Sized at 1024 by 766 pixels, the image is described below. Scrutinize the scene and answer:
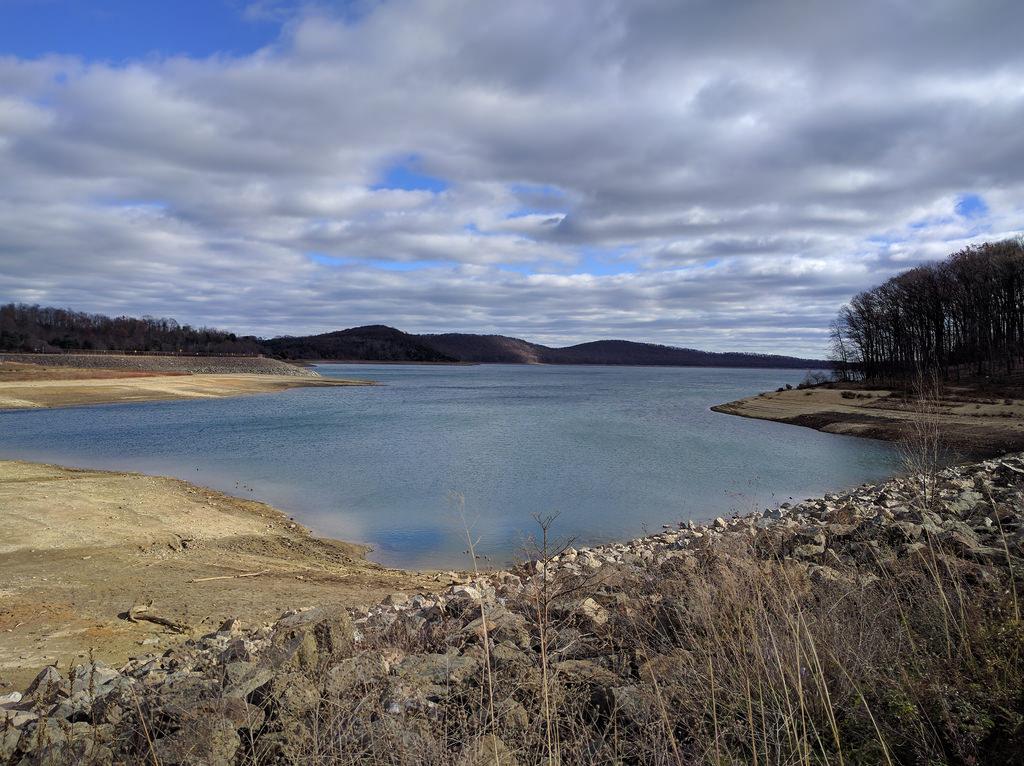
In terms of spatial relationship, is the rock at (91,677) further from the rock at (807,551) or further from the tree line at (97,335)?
the tree line at (97,335)

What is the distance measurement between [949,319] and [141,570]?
70.5 metres

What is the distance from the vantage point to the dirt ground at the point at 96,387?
45.1m

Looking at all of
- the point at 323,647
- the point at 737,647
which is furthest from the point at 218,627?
the point at 737,647

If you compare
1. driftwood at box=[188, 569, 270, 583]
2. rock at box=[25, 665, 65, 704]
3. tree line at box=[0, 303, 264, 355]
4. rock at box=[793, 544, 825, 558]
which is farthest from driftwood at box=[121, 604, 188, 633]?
tree line at box=[0, 303, 264, 355]

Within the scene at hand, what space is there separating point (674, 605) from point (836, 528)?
164 inches

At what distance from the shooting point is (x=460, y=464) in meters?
21.8

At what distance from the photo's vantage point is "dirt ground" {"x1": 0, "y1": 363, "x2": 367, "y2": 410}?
148ft

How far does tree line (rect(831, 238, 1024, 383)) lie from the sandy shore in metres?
8.27

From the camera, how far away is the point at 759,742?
129 inches

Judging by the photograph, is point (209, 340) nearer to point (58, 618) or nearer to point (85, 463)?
point (85, 463)

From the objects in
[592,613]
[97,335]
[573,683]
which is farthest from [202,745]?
[97,335]

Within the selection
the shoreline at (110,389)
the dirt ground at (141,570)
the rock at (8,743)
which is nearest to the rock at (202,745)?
the rock at (8,743)

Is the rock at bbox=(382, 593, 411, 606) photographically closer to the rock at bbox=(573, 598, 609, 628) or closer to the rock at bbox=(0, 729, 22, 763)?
the rock at bbox=(573, 598, 609, 628)

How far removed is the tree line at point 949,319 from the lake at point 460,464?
88.6 feet
